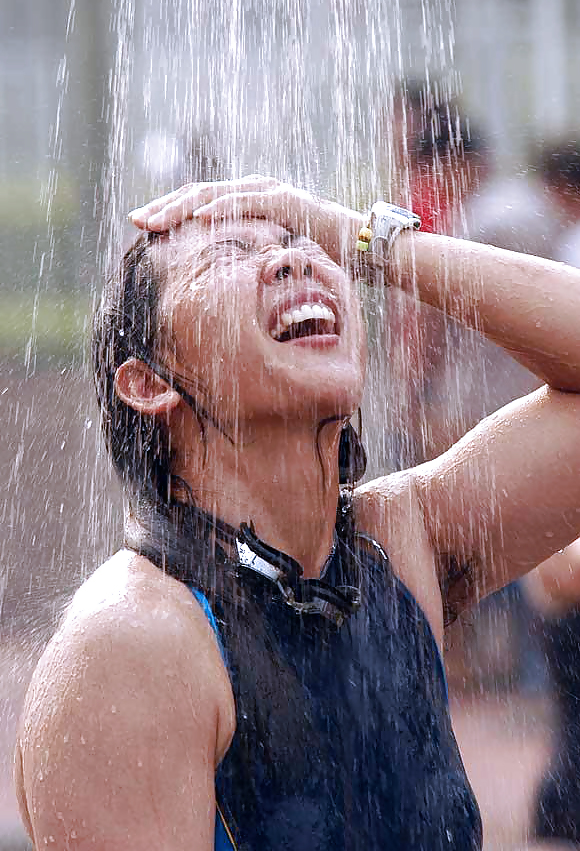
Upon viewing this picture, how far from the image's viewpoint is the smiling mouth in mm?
1596

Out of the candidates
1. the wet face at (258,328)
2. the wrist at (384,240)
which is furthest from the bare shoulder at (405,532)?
the wrist at (384,240)

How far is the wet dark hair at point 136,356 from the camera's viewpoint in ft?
5.52

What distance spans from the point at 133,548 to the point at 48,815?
1.43 feet

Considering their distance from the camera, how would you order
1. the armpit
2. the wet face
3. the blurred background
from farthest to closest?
the blurred background < the armpit < the wet face

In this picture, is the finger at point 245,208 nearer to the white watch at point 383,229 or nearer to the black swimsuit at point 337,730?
the white watch at point 383,229

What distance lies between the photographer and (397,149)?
4375 mm

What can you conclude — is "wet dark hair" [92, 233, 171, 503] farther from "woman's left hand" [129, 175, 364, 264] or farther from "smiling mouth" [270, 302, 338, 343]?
"smiling mouth" [270, 302, 338, 343]

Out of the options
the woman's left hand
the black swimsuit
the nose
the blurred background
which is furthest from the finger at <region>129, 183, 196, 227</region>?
the blurred background

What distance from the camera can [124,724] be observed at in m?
1.35

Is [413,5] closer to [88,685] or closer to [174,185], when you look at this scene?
[174,185]

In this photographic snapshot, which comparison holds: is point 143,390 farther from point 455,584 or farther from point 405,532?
point 455,584

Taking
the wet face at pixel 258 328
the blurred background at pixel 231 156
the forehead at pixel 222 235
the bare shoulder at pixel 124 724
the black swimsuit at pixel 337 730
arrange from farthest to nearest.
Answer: the blurred background at pixel 231 156 < the forehead at pixel 222 235 < the wet face at pixel 258 328 < the black swimsuit at pixel 337 730 < the bare shoulder at pixel 124 724

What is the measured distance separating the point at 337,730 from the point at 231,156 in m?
4.50

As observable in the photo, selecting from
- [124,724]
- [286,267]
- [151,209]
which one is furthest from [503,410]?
[124,724]
